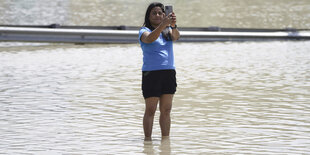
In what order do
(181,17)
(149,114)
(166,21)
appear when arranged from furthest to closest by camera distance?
(181,17) → (149,114) → (166,21)

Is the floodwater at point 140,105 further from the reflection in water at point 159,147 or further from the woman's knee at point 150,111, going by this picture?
the woman's knee at point 150,111

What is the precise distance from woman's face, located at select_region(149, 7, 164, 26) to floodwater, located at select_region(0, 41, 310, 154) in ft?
4.32

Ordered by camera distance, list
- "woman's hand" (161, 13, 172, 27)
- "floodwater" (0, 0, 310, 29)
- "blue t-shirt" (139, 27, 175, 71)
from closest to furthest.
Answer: "woman's hand" (161, 13, 172, 27), "blue t-shirt" (139, 27, 175, 71), "floodwater" (0, 0, 310, 29)

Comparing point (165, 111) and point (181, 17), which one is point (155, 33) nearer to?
point (165, 111)

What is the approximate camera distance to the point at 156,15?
685 centimetres

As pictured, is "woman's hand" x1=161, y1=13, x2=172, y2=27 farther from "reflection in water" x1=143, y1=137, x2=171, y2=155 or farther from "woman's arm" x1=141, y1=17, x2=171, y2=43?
"reflection in water" x1=143, y1=137, x2=171, y2=155

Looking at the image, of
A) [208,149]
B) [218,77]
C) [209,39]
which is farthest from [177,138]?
[209,39]

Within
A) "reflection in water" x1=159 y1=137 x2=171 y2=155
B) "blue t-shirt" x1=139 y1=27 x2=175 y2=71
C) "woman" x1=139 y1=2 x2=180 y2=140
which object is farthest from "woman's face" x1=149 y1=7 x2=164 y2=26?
"reflection in water" x1=159 y1=137 x2=171 y2=155

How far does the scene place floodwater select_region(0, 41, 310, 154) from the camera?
6.95m

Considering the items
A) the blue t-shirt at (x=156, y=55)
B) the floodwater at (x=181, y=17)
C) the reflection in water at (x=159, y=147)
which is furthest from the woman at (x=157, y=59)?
the floodwater at (x=181, y=17)

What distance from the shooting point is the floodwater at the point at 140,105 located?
6945mm

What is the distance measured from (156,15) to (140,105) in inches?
122

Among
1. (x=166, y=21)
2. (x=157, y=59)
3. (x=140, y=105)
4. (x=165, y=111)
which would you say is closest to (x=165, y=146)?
(x=165, y=111)

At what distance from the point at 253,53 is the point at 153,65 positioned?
12638 mm
